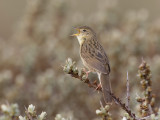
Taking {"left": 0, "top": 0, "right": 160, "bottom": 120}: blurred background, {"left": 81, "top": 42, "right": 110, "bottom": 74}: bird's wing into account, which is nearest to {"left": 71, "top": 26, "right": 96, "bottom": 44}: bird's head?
{"left": 81, "top": 42, "right": 110, "bottom": 74}: bird's wing

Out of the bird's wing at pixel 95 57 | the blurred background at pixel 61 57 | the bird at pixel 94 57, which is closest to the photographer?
the bird at pixel 94 57

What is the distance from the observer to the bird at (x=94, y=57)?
468cm

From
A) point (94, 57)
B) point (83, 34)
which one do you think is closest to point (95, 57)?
point (94, 57)

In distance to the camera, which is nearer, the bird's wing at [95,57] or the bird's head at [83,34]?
the bird's wing at [95,57]

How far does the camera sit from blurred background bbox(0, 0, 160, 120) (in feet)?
21.4

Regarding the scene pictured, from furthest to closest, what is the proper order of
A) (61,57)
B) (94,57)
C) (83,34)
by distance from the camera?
(61,57)
(83,34)
(94,57)

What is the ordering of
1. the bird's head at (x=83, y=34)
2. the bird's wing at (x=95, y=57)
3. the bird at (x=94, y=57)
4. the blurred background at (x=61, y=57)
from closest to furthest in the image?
the bird at (x=94, y=57), the bird's wing at (x=95, y=57), the bird's head at (x=83, y=34), the blurred background at (x=61, y=57)

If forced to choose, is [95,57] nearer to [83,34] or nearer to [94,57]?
[94,57]

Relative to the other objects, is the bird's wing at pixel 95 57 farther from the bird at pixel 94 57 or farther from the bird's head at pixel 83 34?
the bird's head at pixel 83 34

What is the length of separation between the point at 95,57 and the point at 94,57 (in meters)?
0.02

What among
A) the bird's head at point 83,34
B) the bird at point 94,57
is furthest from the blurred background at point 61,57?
the bird's head at point 83,34

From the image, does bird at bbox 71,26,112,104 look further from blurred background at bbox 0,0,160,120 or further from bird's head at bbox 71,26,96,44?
blurred background at bbox 0,0,160,120

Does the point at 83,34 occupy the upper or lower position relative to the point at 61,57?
lower

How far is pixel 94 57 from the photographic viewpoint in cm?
522
